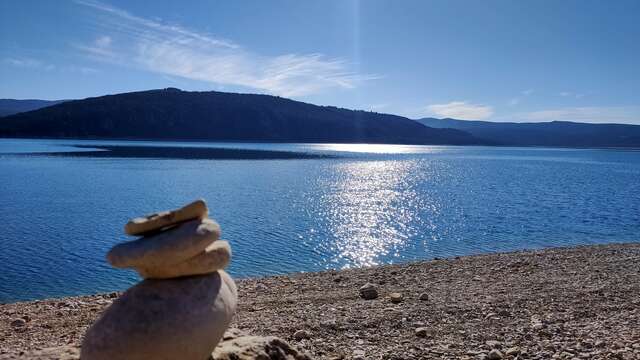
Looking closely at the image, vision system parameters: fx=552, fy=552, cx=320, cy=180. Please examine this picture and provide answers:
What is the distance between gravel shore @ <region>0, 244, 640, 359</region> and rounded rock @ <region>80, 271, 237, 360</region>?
7.96ft

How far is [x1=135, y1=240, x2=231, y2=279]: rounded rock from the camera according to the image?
8969 mm

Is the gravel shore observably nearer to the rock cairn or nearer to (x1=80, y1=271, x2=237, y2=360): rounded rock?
(x1=80, y1=271, x2=237, y2=360): rounded rock

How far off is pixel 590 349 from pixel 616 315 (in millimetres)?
4531

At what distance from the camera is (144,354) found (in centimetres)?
836

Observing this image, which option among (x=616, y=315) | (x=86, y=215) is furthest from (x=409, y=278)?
(x=86, y=215)

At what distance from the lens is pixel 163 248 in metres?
8.68

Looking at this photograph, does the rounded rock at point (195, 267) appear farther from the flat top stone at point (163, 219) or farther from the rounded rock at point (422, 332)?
the rounded rock at point (422, 332)

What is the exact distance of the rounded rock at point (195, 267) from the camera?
897cm

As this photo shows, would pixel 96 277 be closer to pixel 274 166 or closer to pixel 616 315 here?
pixel 616 315

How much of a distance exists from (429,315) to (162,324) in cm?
968

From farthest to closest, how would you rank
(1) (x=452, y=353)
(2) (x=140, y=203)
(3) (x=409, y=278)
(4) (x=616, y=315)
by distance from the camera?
1. (2) (x=140, y=203)
2. (3) (x=409, y=278)
3. (4) (x=616, y=315)
4. (1) (x=452, y=353)

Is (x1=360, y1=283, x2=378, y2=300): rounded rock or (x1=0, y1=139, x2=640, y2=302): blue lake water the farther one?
(x1=0, y1=139, x2=640, y2=302): blue lake water

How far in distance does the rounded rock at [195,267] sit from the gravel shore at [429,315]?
2899mm

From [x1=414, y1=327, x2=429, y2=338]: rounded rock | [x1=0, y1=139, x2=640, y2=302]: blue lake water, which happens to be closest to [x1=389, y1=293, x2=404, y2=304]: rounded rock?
[x1=414, y1=327, x2=429, y2=338]: rounded rock
